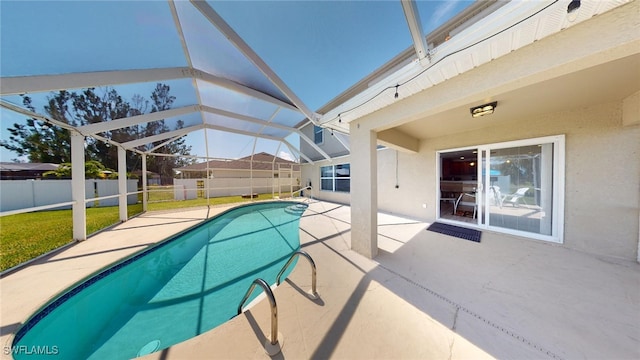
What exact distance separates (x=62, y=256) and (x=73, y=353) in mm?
3032

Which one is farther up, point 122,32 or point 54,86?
point 122,32

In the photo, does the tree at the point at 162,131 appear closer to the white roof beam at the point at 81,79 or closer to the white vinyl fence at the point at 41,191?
the white roof beam at the point at 81,79

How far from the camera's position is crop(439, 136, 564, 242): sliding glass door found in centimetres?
394

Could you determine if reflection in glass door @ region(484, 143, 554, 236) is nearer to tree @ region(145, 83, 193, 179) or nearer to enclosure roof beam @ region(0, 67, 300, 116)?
enclosure roof beam @ region(0, 67, 300, 116)

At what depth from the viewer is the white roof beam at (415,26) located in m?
1.75

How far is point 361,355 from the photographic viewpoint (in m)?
1.66

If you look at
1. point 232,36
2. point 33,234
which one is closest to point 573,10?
point 232,36

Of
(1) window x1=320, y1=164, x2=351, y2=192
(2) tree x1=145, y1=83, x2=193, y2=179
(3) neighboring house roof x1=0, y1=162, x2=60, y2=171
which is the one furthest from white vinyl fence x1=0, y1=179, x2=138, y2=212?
(1) window x1=320, y1=164, x2=351, y2=192

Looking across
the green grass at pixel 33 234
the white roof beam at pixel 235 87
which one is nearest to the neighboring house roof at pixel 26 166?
the green grass at pixel 33 234

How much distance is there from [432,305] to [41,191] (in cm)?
1491

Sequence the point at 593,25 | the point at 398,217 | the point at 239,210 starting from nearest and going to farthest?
the point at 593,25 → the point at 398,217 → the point at 239,210

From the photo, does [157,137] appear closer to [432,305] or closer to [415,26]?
[415,26]

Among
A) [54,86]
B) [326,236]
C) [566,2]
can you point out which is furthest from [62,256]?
[566,2]

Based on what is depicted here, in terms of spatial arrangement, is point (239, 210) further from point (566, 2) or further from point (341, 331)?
point (566, 2)
